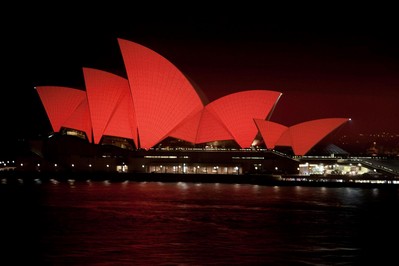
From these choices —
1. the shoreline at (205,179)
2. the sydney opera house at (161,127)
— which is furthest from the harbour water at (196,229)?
the sydney opera house at (161,127)

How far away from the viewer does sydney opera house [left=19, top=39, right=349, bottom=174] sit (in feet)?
189

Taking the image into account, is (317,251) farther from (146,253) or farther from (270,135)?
(270,135)

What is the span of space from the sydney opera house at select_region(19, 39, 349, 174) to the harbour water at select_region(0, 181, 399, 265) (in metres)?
14.6

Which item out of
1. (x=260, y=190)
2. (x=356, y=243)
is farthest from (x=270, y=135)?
(x=356, y=243)

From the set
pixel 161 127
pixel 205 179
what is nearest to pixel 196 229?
pixel 161 127

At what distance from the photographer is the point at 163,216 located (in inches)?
1288

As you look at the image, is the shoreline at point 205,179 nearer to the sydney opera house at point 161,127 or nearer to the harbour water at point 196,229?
the sydney opera house at point 161,127

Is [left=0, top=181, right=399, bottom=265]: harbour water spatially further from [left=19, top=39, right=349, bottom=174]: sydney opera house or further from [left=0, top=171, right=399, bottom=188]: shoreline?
[left=19, top=39, right=349, bottom=174]: sydney opera house

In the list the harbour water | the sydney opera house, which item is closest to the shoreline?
the sydney opera house

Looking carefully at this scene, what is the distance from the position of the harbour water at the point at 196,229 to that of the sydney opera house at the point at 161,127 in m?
14.6

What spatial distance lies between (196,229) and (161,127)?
3292 cm

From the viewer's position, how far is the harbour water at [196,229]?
22250 millimetres

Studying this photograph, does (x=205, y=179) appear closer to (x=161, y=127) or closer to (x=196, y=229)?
(x=161, y=127)

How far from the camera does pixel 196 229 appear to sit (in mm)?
28547
